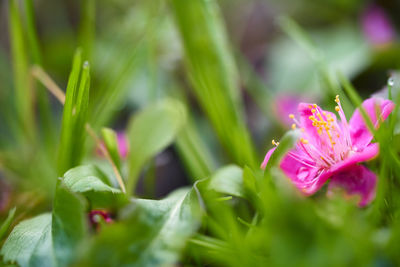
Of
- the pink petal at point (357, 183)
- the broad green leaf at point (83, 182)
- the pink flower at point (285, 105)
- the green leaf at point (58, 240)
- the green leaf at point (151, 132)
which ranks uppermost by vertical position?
the broad green leaf at point (83, 182)

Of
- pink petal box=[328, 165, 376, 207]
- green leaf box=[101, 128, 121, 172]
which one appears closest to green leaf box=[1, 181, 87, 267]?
green leaf box=[101, 128, 121, 172]

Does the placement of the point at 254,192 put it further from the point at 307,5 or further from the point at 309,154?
the point at 307,5

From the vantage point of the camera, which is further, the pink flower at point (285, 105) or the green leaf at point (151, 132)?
the pink flower at point (285, 105)

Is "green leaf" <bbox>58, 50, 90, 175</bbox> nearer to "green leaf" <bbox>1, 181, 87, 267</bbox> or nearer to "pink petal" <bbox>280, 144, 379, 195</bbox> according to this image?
"green leaf" <bbox>1, 181, 87, 267</bbox>

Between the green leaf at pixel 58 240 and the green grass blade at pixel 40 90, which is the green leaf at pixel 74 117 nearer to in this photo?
the green leaf at pixel 58 240

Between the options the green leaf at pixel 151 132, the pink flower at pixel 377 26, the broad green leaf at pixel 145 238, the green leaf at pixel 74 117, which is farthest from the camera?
the pink flower at pixel 377 26

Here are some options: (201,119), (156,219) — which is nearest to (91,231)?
(156,219)

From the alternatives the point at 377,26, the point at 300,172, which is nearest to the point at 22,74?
the point at 300,172

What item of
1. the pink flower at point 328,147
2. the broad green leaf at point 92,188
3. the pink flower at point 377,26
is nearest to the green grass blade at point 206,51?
the pink flower at point 328,147
